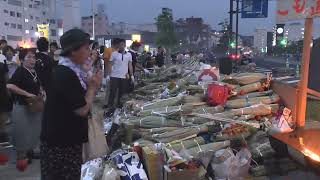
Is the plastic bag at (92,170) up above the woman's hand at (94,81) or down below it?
below

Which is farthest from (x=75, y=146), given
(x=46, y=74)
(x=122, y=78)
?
(x=122, y=78)

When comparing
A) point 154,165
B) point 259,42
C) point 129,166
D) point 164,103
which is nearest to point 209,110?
point 164,103

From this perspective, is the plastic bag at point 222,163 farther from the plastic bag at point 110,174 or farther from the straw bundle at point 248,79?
the straw bundle at point 248,79

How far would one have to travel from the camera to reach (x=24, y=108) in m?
7.62

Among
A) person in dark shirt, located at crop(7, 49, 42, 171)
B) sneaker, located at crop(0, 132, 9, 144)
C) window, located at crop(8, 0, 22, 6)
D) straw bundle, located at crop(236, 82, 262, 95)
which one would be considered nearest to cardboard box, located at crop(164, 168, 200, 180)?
person in dark shirt, located at crop(7, 49, 42, 171)

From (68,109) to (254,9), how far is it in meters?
29.7

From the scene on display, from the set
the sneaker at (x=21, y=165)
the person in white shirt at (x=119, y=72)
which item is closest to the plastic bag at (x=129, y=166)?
the sneaker at (x=21, y=165)

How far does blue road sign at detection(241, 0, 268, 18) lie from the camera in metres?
31.9

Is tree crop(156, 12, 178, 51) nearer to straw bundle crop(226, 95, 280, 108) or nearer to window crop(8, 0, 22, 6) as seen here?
straw bundle crop(226, 95, 280, 108)

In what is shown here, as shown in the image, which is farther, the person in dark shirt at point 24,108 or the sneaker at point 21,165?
the sneaker at point 21,165

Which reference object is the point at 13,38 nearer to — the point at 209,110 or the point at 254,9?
the point at 254,9

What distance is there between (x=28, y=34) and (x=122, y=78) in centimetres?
10684

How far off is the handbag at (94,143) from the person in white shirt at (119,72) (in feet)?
20.1

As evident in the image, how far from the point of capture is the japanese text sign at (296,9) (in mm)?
4754
